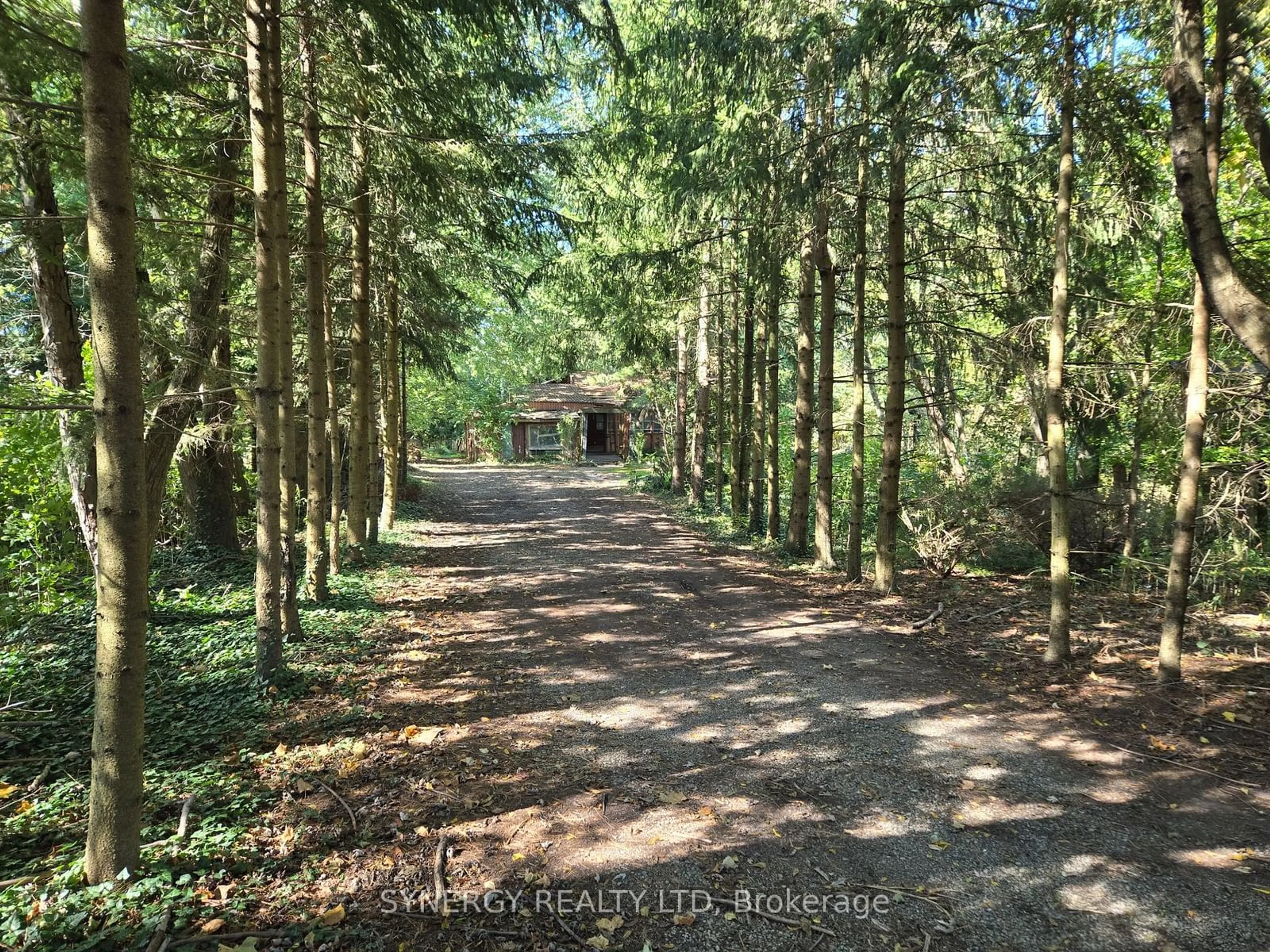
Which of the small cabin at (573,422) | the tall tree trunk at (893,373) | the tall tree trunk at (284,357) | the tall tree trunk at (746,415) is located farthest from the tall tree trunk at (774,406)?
the small cabin at (573,422)

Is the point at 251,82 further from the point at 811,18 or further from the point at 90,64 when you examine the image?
the point at 811,18

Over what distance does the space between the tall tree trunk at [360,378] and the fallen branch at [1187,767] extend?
9.81 meters

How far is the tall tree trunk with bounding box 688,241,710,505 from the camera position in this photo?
16.7 metres

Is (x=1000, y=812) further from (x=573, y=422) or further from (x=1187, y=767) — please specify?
(x=573, y=422)

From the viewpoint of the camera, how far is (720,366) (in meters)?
16.3

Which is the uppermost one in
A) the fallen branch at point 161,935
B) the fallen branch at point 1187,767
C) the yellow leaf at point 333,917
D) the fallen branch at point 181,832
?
the fallen branch at point 181,832

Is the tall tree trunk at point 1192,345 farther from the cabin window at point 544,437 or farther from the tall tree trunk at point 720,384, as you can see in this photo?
the cabin window at point 544,437

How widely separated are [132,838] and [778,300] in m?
11.0

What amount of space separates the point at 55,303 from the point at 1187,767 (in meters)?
11.0

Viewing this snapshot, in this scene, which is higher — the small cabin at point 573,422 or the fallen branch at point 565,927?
the small cabin at point 573,422

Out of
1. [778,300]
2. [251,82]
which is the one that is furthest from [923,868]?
[778,300]

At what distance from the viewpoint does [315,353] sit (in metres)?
7.61

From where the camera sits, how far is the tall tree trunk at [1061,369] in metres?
5.93

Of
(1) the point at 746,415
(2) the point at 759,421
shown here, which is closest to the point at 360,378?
(2) the point at 759,421
